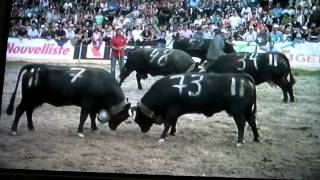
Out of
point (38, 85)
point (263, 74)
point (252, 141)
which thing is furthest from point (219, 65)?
point (38, 85)

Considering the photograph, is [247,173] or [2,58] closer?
[247,173]

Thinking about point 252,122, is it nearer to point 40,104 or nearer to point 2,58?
point 40,104

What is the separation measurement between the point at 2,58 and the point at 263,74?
1.86 m

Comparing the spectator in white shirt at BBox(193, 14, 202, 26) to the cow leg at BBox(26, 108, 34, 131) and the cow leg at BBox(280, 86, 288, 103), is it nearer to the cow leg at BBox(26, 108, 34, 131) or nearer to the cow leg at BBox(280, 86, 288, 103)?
the cow leg at BBox(280, 86, 288, 103)

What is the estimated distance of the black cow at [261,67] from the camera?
3889mm

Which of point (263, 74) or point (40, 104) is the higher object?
point (263, 74)

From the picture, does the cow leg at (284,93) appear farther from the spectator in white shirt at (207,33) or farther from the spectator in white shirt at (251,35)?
the spectator in white shirt at (207,33)

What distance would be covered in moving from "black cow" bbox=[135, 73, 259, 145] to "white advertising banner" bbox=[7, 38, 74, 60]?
0.71 m

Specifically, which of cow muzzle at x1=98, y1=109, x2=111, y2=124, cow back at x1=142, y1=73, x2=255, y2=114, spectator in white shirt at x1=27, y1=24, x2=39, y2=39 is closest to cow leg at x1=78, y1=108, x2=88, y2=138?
cow muzzle at x1=98, y1=109, x2=111, y2=124

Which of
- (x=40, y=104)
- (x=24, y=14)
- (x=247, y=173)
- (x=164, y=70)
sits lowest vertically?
(x=247, y=173)

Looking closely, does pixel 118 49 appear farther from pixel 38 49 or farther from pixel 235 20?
pixel 235 20

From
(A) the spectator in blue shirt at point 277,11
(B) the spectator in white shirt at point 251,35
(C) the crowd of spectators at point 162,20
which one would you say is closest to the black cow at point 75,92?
(C) the crowd of spectators at point 162,20

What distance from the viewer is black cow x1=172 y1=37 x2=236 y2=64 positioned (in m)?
3.94

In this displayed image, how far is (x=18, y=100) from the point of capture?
13.1 feet
